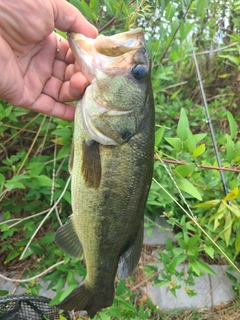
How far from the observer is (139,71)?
1688 mm

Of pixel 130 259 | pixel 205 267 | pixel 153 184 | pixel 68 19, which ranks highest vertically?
pixel 68 19

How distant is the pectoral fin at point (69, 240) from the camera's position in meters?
1.96

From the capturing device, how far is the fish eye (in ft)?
5.51

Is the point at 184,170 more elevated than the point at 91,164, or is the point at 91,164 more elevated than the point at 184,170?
the point at 91,164

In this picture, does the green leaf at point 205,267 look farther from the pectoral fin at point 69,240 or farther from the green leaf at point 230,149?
the pectoral fin at point 69,240

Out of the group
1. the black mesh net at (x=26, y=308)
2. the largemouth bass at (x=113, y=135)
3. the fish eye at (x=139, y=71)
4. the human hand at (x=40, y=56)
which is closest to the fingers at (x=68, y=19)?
the human hand at (x=40, y=56)

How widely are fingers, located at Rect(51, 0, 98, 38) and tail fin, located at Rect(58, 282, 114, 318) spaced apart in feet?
4.59

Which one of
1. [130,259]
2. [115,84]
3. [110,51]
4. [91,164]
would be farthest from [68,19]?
[130,259]

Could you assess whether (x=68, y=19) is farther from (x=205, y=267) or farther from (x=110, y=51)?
(x=205, y=267)

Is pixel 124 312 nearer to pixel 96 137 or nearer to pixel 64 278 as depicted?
pixel 64 278

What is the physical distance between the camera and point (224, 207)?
2293mm

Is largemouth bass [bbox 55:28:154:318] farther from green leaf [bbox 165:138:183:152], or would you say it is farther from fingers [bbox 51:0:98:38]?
green leaf [bbox 165:138:183:152]

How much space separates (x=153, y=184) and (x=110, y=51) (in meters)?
1.34

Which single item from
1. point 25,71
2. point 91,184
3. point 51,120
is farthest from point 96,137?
point 51,120
